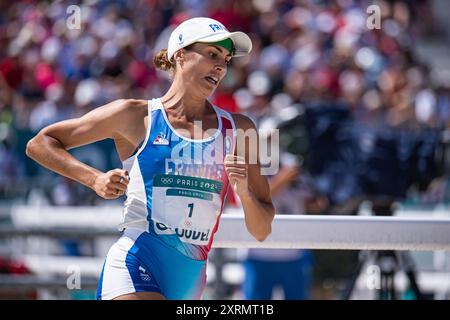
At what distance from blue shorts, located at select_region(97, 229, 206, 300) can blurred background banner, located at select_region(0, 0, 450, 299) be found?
206 cm

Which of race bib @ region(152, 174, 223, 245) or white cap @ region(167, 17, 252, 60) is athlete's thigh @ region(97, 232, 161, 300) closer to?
race bib @ region(152, 174, 223, 245)

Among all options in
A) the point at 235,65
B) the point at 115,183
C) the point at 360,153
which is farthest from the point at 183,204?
Result: the point at 235,65

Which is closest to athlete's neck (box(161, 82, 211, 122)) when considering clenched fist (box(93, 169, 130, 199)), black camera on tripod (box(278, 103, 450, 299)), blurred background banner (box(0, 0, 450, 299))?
clenched fist (box(93, 169, 130, 199))

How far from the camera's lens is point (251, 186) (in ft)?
15.3

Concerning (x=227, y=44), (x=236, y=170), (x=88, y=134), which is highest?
(x=227, y=44)

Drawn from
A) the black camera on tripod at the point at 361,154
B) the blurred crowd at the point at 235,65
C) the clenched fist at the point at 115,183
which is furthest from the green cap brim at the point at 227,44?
the blurred crowd at the point at 235,65

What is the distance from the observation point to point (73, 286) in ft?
24.9

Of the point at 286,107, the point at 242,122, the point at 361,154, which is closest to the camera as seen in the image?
the point at 242,122

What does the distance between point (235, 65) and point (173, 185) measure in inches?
225

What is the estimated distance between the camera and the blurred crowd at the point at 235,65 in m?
9.38

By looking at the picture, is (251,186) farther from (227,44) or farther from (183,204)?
(227,44)

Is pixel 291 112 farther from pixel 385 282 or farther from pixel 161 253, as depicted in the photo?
pixel 161 253

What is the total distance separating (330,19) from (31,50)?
3728mm

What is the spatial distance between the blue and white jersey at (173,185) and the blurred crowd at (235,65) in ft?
11.7
